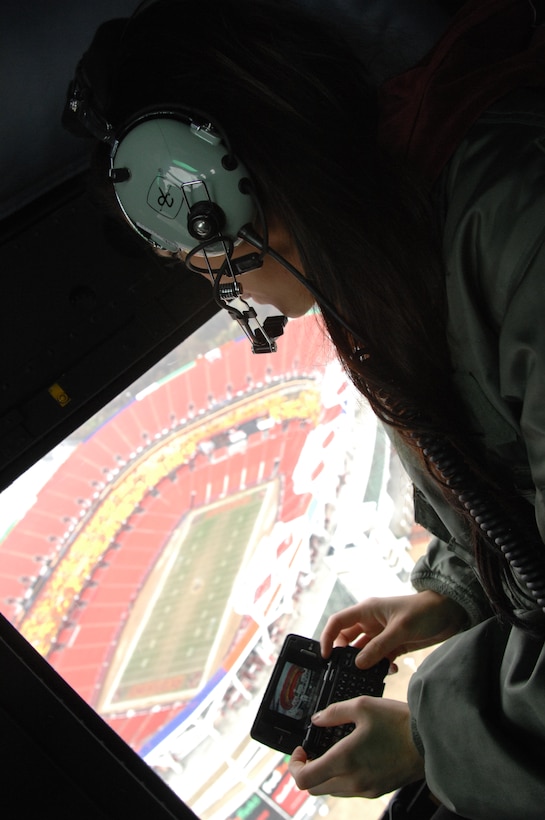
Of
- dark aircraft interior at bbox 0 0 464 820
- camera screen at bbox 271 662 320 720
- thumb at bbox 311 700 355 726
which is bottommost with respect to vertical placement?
camera screen at bbox 271 662 320 720

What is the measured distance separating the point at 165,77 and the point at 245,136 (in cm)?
12

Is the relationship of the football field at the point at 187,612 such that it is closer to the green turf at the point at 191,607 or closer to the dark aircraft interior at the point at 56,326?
the green turf at the point at 191,607

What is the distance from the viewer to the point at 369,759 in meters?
0.99

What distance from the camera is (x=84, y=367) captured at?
4.16ft

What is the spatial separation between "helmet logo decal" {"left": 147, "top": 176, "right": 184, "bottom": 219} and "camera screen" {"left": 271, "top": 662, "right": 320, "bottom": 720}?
0.85 meters

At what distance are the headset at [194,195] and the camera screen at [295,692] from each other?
50 centimetres

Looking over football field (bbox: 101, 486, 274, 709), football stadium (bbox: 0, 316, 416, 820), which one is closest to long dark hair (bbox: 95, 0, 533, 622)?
football stadium (bbox: 0, 316, 416, 820)

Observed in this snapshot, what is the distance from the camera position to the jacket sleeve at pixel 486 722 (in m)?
0.78

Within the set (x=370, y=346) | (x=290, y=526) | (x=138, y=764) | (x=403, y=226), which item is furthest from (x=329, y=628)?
(x=403, y=226)

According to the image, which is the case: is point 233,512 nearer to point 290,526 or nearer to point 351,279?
point 290,526

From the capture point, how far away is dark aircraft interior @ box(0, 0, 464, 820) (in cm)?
112

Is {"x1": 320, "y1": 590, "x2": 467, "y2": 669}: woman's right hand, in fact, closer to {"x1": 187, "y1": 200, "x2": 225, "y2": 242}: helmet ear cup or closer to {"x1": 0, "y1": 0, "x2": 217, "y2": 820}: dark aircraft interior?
{"x1": 0, "y1": 0, "x2": 217, "y2": 820}: dark aircraft interior

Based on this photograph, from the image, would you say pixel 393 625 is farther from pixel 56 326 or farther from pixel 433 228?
pixel 56 326

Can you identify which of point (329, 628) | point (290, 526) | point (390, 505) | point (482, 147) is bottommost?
point (390, 505)
